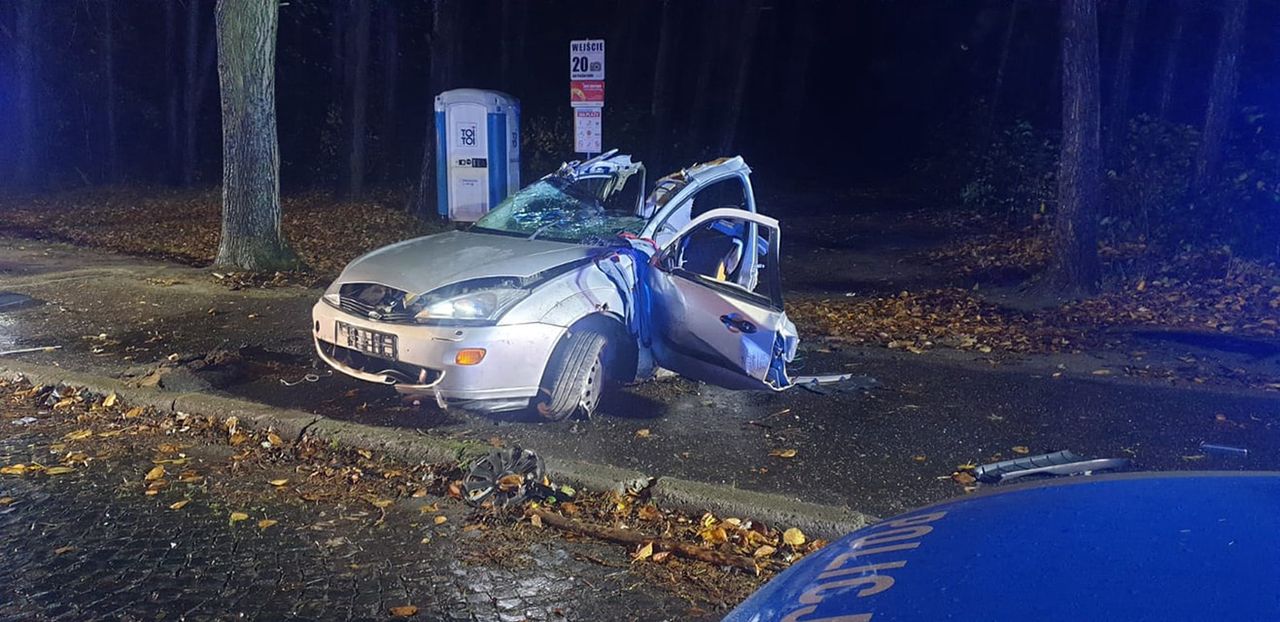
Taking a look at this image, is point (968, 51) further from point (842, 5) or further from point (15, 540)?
point (15, 540)

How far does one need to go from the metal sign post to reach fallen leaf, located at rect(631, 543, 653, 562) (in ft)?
24.7

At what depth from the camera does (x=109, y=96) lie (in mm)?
25078

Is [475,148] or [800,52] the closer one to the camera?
[475,148]

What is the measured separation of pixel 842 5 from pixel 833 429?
26.1 metres

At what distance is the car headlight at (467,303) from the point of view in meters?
5.80

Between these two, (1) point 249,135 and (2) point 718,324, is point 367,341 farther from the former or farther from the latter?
(1) point 249,135

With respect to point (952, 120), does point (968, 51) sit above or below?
above

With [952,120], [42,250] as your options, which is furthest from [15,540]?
[952,120]

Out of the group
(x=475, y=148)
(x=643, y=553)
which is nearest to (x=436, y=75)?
(x=475, y=148)

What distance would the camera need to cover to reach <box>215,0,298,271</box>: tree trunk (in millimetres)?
11328

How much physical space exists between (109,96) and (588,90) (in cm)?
1874

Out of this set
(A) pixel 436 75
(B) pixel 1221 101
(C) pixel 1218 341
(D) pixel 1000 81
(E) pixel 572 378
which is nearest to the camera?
(E) pixel 572 378

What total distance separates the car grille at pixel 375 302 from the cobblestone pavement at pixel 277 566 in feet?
3.82

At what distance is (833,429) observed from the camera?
629 cm
